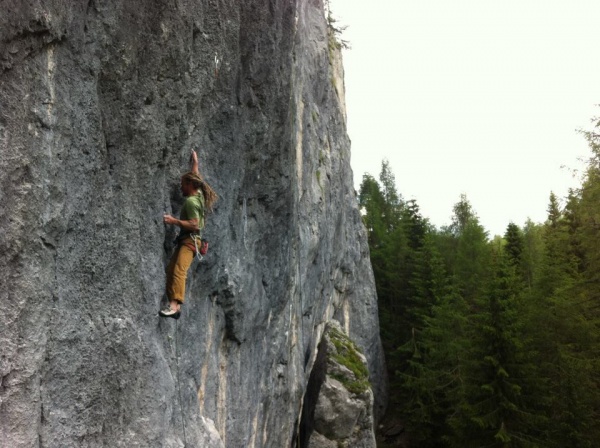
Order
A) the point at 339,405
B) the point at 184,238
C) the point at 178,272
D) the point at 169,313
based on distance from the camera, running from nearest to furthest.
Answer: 1. the point at 169,313
2. the point at 178,272
3. the point at 184,238
4. the point at 339,405

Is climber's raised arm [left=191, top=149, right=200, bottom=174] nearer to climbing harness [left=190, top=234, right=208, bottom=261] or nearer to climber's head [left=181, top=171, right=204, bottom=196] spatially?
climber's head [left=181, top=171, right=204, bottom=196]

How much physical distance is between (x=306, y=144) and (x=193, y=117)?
24.7 feet

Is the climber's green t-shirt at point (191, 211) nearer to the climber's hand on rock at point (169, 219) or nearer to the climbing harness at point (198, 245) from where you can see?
the climbing harness at point (198, 245)

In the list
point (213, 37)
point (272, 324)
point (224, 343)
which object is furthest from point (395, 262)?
point (213, 37)

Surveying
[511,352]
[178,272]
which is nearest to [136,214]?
[178,272]

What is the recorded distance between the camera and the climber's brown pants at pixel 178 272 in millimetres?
7188

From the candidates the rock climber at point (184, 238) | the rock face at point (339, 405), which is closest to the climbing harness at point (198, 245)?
the rock climber at point (184, 238)

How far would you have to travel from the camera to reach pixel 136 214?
6.60 m

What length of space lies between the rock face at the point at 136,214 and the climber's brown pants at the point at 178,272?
0.54 ft

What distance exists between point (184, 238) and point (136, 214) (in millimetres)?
929

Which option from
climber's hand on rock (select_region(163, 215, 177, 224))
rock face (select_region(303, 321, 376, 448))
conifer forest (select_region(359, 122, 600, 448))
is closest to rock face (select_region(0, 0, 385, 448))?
climber's hand on rock (select_region(163, 215, 177, 224))

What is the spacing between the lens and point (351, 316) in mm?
28516

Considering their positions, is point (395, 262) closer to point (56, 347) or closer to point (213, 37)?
point (213, 37)

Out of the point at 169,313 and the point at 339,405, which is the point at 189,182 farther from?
the point at 339,405
